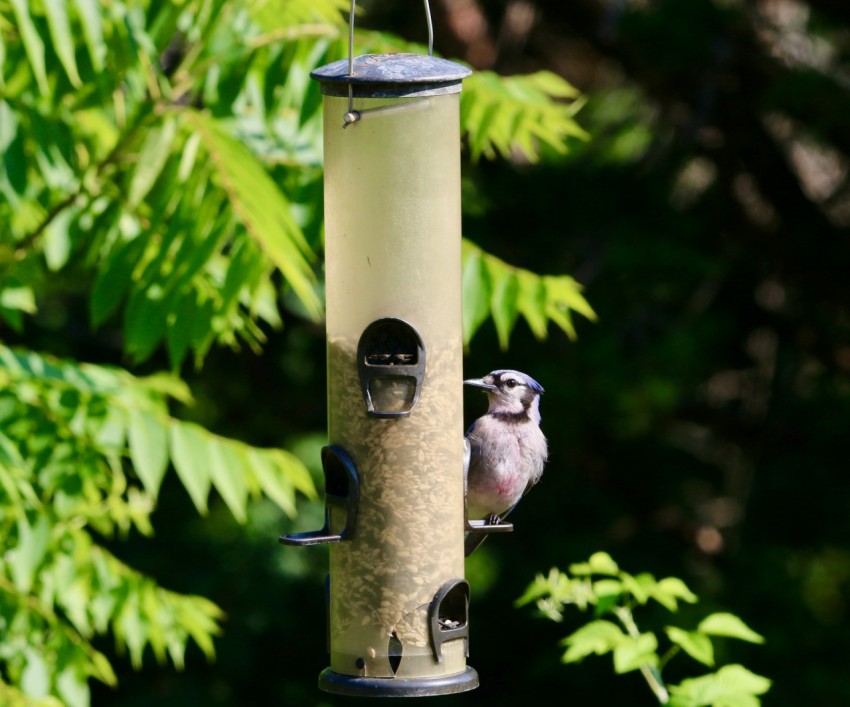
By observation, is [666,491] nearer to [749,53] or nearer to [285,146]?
[749,53]

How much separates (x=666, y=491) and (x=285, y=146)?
211 inches

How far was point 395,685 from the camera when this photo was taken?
151 inches

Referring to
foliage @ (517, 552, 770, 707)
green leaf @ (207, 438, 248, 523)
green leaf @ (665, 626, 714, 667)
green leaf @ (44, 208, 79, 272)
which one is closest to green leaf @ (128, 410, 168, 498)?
green leaf @ (207, 438, 248, 523)

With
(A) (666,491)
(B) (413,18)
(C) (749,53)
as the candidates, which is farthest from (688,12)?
(A) (666,491)

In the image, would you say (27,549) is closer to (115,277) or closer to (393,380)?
(115,277)

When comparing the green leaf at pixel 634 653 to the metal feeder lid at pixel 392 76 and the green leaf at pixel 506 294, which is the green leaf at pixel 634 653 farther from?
the metal feeder lid at pixel 392 76

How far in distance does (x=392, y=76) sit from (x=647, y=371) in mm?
5624

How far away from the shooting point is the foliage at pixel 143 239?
4441mm

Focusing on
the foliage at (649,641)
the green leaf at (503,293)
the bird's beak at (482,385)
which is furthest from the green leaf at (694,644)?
the green leaf at (503,293)

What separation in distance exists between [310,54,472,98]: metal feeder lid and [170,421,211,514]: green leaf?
147 cm

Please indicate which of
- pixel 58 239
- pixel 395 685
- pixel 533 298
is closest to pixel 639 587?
pixel 395 685

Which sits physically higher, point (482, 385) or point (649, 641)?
point (482, 385)

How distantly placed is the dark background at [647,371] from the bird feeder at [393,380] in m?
4.87

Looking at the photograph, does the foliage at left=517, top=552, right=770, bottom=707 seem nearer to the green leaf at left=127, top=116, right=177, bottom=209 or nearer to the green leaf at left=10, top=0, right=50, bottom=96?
the green leaf at left=127, top=116, right=177, bottom=209
